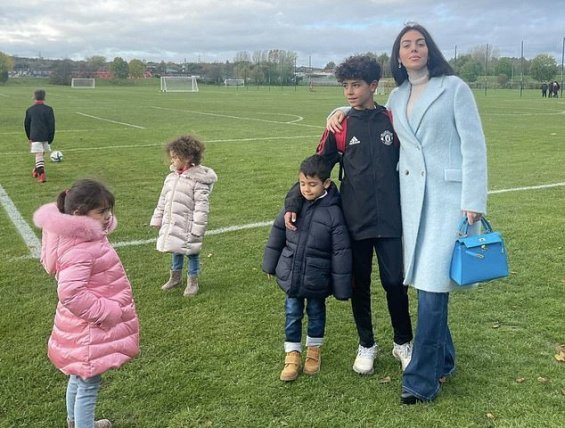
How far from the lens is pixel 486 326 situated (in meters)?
4.55

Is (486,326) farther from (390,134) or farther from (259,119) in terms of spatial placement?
(259,119)

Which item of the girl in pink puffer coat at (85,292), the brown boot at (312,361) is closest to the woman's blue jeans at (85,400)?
the girl in pink puffer coat at (85,292)

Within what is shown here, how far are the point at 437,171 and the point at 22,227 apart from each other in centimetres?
589

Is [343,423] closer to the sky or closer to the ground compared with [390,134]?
A: closer to the ground

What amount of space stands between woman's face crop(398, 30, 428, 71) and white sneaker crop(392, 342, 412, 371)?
1765mm

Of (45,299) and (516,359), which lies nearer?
(516,359)

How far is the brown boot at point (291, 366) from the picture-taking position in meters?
3.78

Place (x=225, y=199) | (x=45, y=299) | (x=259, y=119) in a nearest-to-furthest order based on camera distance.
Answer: (x=45, y=299)
(x=225, y=199)
(x=259, y=119)

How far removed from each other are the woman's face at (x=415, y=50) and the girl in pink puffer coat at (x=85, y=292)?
1728mm

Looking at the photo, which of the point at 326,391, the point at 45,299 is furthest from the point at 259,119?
the point at 326,391

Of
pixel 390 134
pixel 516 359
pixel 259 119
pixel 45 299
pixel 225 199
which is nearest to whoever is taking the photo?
pixel 390 134

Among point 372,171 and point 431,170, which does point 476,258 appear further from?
point 372,171

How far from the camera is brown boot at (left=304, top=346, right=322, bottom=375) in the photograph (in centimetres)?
388

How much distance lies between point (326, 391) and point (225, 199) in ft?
18.5
